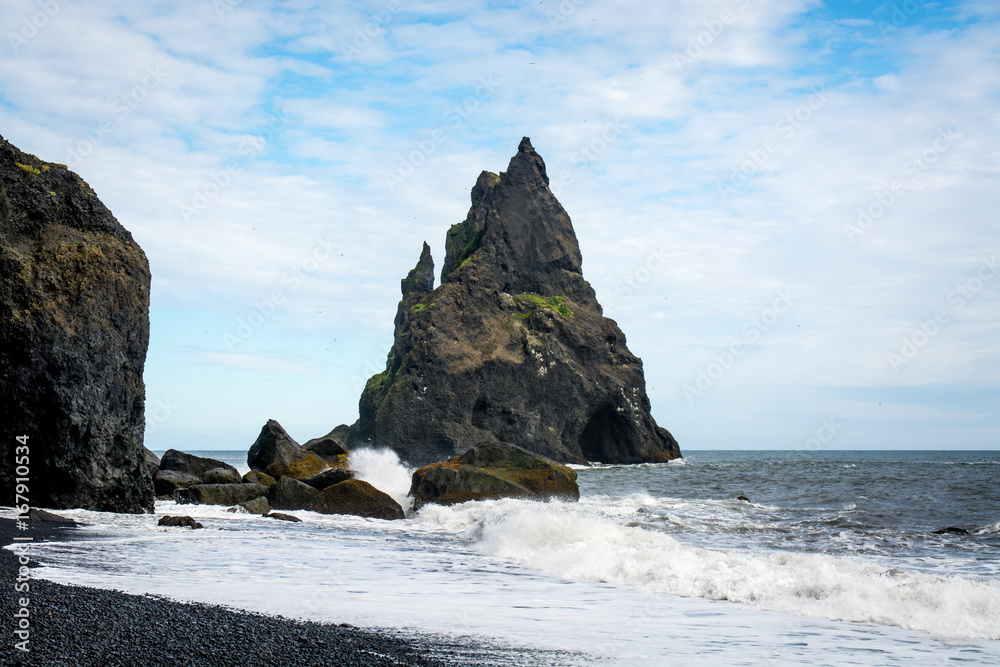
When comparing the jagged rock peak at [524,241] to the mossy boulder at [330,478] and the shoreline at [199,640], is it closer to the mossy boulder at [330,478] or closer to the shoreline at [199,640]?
the mossy boulder at [330,478]

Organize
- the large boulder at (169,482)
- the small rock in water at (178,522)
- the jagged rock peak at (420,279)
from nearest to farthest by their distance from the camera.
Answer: the small rock in water at (178,522) → the large boulder at (169,482) → the jagged rock peak at (420,279)

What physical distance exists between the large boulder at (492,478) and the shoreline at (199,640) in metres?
15.8

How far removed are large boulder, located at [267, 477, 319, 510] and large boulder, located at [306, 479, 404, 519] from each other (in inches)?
10.6

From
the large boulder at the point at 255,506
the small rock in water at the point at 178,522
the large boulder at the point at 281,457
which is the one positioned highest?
the large boulder at the point at 281,457

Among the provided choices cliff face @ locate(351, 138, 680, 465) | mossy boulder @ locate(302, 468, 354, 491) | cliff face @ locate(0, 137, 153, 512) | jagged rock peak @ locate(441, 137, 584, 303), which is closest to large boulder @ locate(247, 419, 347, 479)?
mossy boulder @ locate(302, 468, 354, 491)

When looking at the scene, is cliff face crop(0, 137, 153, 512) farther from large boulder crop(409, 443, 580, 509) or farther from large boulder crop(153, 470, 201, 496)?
large boulder crop(409, 443, 580, 509)

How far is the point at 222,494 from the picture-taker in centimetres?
2188

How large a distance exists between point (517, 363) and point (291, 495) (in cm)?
5176

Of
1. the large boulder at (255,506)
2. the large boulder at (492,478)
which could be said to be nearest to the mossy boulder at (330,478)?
the large boulder at (492,478)

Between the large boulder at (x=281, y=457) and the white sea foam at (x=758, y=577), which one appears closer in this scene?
the white sea foam at (x=758, y=577)

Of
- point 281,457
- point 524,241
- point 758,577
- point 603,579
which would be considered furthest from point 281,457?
point 524,241

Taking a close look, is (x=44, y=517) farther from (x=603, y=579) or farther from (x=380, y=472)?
(x=380, y=472)

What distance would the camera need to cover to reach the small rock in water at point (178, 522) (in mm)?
15948

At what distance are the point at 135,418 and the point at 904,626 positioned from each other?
56.6ft
